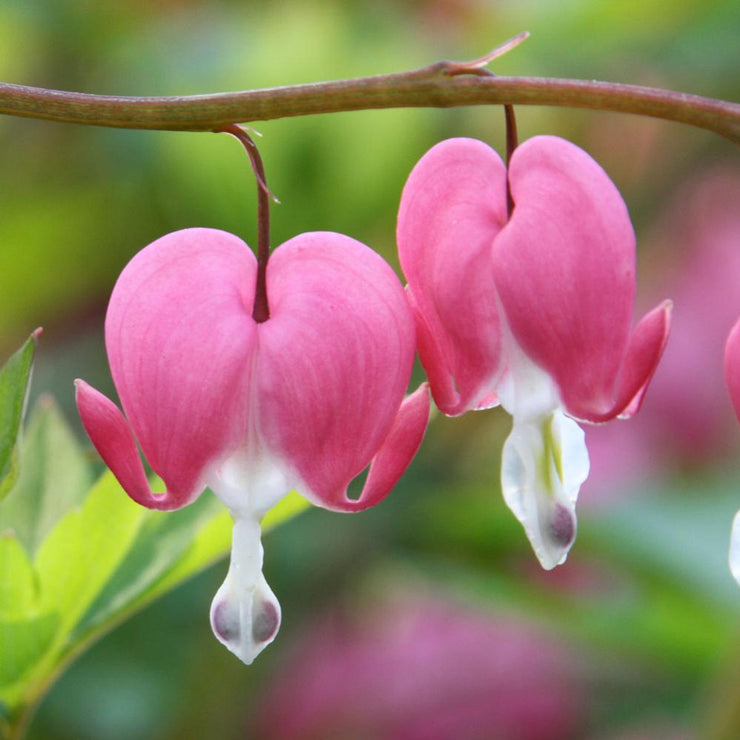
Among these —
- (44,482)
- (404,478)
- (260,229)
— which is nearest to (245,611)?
(260,229)

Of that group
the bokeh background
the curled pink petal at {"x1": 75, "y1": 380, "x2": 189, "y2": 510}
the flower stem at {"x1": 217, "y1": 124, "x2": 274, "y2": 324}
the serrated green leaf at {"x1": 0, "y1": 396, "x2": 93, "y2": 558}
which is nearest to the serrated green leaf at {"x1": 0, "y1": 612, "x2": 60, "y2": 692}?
the serrated green leaf at {"x1": 0, "y1": 396, "x2": 93, "y2": 558}

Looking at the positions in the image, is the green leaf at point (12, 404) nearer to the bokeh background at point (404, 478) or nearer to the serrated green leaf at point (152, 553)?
the serrated green leaf at point (152, 553)

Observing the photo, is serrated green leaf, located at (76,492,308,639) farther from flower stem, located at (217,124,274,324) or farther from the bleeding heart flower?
the bleeding heart flower

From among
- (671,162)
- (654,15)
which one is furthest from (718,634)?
(654,15)

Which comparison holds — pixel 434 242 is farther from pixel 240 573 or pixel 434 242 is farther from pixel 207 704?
pixel 207 704

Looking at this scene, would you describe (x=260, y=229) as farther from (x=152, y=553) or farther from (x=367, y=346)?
(x=152, y=553)
